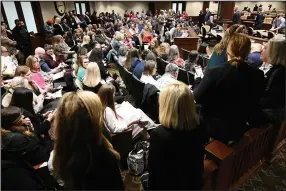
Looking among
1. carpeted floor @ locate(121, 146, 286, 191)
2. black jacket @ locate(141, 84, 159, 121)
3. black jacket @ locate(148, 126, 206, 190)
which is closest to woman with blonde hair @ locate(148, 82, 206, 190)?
black jacket @ locate(148, 126, 206, 190)

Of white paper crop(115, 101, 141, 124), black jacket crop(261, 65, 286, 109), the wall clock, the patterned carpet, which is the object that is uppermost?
the wall clock

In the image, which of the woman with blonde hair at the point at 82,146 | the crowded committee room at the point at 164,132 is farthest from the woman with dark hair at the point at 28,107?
the woman with blonde hair at the point at 82,146

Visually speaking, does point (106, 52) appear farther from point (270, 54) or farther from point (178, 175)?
point (178, 175)

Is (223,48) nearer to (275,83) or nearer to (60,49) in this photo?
(275,83)

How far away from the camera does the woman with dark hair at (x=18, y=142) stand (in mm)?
1272

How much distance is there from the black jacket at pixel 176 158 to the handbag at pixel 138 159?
17.5 inches

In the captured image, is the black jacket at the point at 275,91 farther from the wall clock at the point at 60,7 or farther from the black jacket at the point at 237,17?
the wall clock at the point at 60,7

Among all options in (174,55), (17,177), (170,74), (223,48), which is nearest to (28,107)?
(17,177)

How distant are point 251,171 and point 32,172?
2070mm

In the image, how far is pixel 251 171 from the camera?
6.98 feet

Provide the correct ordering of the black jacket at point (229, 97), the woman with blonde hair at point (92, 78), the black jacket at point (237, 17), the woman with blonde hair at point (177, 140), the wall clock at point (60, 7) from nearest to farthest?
1. the woman with blonde hair at point (177, 140)
2. the black jacket at point (229, 97)
3. the woman with blonde hair at point (92, 78)
4. the wall clock at point (60, 7)
5. the black jacket at point (237, 17)

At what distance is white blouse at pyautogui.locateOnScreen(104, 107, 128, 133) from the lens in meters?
1.89

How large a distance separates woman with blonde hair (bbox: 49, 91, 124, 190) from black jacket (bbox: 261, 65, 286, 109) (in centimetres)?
151

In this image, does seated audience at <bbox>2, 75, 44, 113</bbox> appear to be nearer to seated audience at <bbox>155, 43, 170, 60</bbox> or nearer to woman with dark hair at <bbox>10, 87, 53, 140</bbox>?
woman with dark hair at <bbox>10, 87, 53, 140</bbox>
